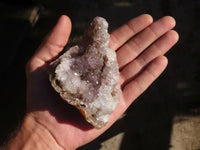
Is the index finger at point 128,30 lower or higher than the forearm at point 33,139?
higher

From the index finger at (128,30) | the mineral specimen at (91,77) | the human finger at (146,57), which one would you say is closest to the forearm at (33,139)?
the mineral specimen at (91,77)

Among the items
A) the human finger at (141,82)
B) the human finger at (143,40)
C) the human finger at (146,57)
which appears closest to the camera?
the human finger at (141,82)

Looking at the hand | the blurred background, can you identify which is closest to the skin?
the hand

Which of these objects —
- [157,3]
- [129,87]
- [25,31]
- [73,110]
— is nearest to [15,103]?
[25,31]

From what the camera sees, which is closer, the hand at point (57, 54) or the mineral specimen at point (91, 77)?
the mineral specimen at point (91, 77)

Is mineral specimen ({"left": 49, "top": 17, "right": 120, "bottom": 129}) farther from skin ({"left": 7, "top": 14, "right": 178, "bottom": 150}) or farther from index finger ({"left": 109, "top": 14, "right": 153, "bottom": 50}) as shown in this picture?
index finger ({"left": 109, "top": 14, "right": 153, "bottom": 50})

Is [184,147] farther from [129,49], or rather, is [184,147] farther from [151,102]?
[129,49]

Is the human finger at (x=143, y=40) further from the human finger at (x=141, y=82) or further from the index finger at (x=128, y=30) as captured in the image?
the human finger at (x=141, y=82)
